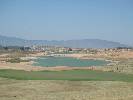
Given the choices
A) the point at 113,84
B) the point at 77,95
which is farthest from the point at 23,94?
the point at 113,84

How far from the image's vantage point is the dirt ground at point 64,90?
102ft

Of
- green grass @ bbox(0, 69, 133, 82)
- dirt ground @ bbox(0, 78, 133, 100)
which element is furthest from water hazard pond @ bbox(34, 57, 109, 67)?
dirt ground @ bbox(0, 78, 133, 100)

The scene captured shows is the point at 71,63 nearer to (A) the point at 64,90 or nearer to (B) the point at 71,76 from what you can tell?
(B) the point at 71,76

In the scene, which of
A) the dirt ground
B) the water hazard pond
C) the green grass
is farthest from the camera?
the water hazard pond

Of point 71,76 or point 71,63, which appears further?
point 71,63

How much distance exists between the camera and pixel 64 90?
36.0 m

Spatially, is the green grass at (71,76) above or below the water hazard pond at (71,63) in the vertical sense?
above

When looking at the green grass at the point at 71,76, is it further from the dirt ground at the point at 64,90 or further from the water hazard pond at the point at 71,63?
the water hazard pond at the point at 71,63

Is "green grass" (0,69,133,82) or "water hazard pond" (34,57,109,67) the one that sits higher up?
"green grass" (0,69,133,82)

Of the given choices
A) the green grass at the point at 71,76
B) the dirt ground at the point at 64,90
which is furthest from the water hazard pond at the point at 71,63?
the dirt ground at the point at 64,90

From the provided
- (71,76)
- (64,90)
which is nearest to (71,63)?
(71,76)

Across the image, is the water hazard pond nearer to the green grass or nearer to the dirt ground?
the green grass

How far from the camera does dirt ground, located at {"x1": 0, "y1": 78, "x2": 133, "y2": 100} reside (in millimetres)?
31000

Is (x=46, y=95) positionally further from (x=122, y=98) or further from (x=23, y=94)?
(x=122, y=98)
